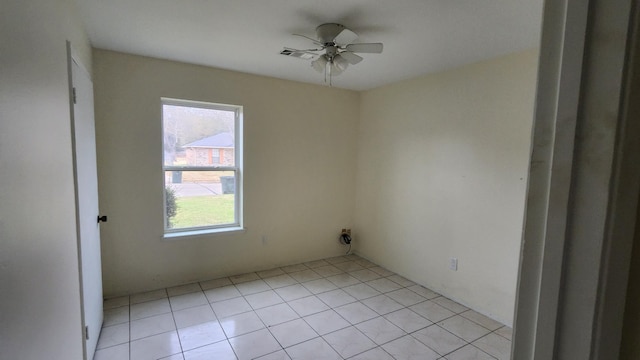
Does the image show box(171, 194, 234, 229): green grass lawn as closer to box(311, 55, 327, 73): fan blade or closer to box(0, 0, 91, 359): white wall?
box(0, 0, 91, 359): white wall

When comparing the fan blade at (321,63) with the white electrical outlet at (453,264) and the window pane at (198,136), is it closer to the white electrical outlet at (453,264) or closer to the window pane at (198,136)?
the window pane at (198,136)

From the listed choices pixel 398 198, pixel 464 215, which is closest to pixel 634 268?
pixel 464 215

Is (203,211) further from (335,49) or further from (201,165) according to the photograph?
(335,49)

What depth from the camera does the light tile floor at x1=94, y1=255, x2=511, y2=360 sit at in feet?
7.53

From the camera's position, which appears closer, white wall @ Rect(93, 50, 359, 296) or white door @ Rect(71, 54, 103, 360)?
white door @ Rect(71, 54, 103, 360)

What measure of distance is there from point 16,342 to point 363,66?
10.1 ft

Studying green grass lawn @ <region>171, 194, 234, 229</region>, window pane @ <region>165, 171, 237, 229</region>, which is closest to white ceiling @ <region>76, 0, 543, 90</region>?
window pane @ <region>165, 171, 237, 229</region>

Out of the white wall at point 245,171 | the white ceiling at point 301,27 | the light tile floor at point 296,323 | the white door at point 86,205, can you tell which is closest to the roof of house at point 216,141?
the white wall at point 245,171

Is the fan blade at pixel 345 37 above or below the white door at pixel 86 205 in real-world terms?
above

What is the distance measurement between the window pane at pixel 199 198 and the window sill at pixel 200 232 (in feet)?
0.25

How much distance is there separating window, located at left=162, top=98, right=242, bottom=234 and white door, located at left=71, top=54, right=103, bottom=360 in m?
0.91

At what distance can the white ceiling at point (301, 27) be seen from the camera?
1.93 m

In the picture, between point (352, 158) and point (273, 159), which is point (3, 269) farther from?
point (352, 158)

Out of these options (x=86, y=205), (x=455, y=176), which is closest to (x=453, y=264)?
(x=455, y=176)
